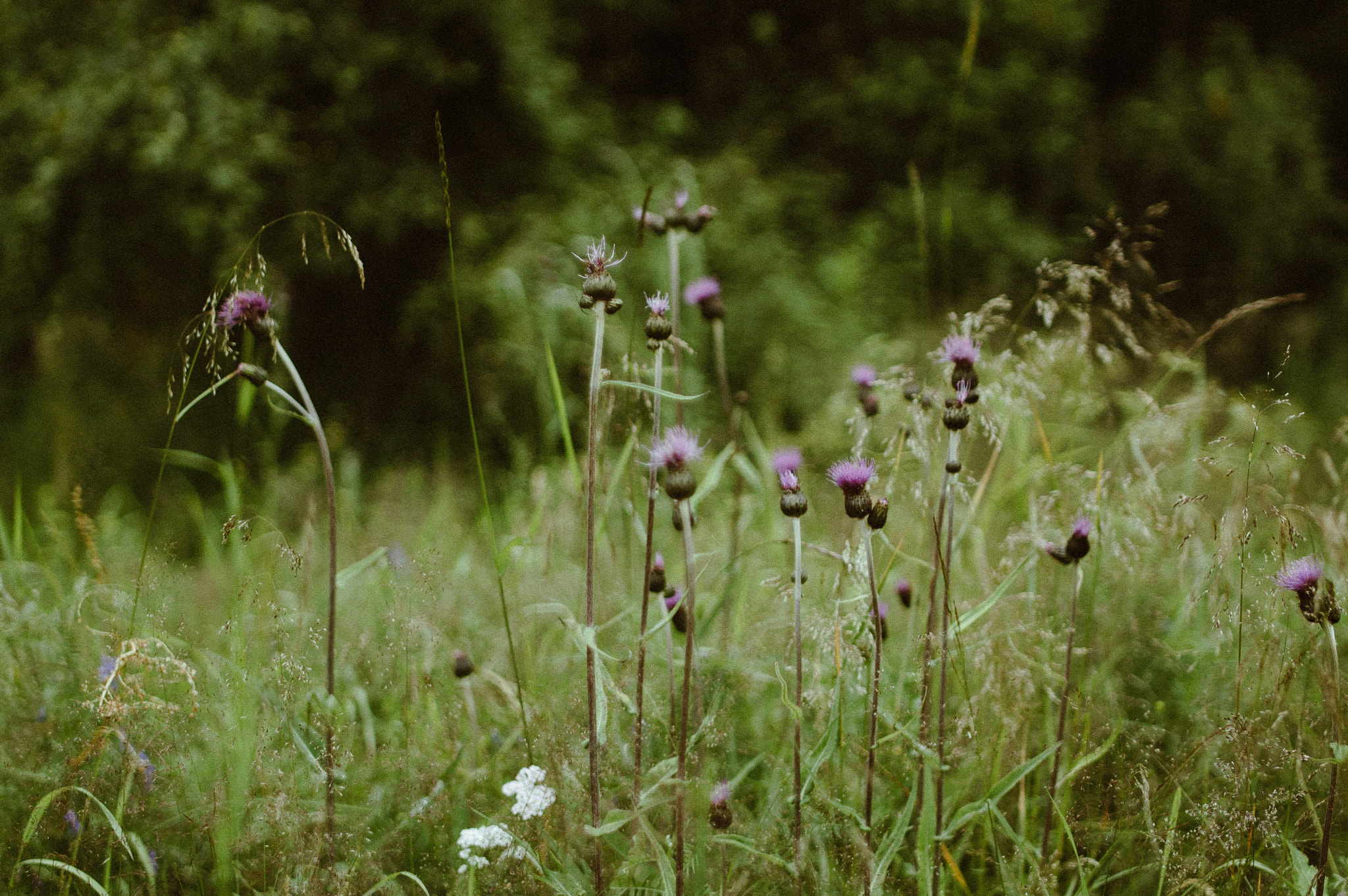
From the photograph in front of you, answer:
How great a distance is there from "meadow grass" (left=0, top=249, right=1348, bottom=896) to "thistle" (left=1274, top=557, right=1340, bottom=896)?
4 centimetres

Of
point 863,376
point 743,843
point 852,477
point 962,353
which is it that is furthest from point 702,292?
point 743,843

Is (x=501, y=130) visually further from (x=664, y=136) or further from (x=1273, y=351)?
(x=1273, y=351)

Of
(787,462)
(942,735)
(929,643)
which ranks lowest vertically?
(942,735)

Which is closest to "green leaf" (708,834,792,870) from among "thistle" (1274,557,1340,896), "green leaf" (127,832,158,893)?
"thistle" (1274,557,1340,896)

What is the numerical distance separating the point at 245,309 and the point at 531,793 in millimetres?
745

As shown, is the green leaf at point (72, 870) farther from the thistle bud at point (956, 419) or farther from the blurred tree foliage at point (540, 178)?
the blurred tree foliage at point (540, 178)

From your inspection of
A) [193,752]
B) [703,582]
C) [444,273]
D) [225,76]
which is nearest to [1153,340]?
[703,582]

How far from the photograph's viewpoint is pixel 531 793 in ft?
3.83

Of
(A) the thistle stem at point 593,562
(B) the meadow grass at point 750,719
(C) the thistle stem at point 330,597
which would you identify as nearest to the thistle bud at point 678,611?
(B) the meadow grass at point 750,719

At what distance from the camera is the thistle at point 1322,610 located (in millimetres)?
953

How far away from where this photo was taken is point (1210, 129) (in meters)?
6.16

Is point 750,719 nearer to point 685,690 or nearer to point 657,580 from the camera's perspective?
point 657,580

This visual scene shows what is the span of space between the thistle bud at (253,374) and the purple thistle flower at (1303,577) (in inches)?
48.6

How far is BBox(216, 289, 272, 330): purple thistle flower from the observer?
1033mm
